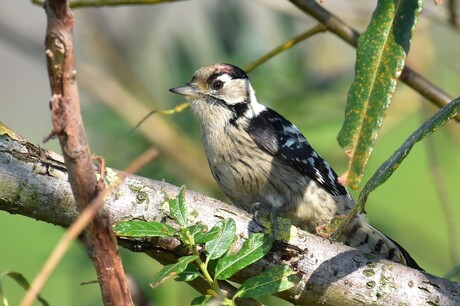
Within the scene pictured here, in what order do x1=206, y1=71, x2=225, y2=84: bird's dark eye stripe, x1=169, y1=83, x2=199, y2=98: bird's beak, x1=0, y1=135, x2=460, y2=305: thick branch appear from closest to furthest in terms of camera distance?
x1=0, y1=135, x2=460, y2=305: thick branch
x1=169, y1=83, x2=199, y2=98: bird's beak
x1=206, y1=71, x2=225, y2=84: bird's dark eye stripe

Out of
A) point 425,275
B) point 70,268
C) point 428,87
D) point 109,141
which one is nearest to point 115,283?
point 425,275

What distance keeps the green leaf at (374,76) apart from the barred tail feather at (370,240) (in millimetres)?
1522

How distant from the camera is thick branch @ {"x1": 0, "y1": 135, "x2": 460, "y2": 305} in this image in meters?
1.92

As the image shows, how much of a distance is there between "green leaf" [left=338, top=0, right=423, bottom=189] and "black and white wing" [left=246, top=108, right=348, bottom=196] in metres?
1.57

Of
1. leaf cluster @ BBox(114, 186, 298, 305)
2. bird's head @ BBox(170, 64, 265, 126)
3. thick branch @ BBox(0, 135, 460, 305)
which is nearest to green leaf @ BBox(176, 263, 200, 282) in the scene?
leaf cluster @ BBox(114, 186, 298, 305)

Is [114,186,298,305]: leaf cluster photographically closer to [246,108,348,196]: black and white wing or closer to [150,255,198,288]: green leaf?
[150,255,198,288]: green leaf

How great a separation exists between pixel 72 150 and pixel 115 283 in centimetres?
21

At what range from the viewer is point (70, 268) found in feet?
10.9

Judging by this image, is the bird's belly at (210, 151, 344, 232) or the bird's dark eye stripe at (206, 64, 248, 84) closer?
the bird's belly at (210, 151, 344, 232)

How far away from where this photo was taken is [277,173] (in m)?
3.38

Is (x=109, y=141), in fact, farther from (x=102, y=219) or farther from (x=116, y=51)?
(x=102, y=219)

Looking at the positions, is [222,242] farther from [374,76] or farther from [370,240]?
[370,240]

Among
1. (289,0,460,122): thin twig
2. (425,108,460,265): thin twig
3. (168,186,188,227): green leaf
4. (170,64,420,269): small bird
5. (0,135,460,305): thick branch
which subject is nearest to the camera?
(168,186,188,227): green leaf

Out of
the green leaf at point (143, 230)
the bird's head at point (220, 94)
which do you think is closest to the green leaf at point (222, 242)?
the green leaf at point (143, 230)
